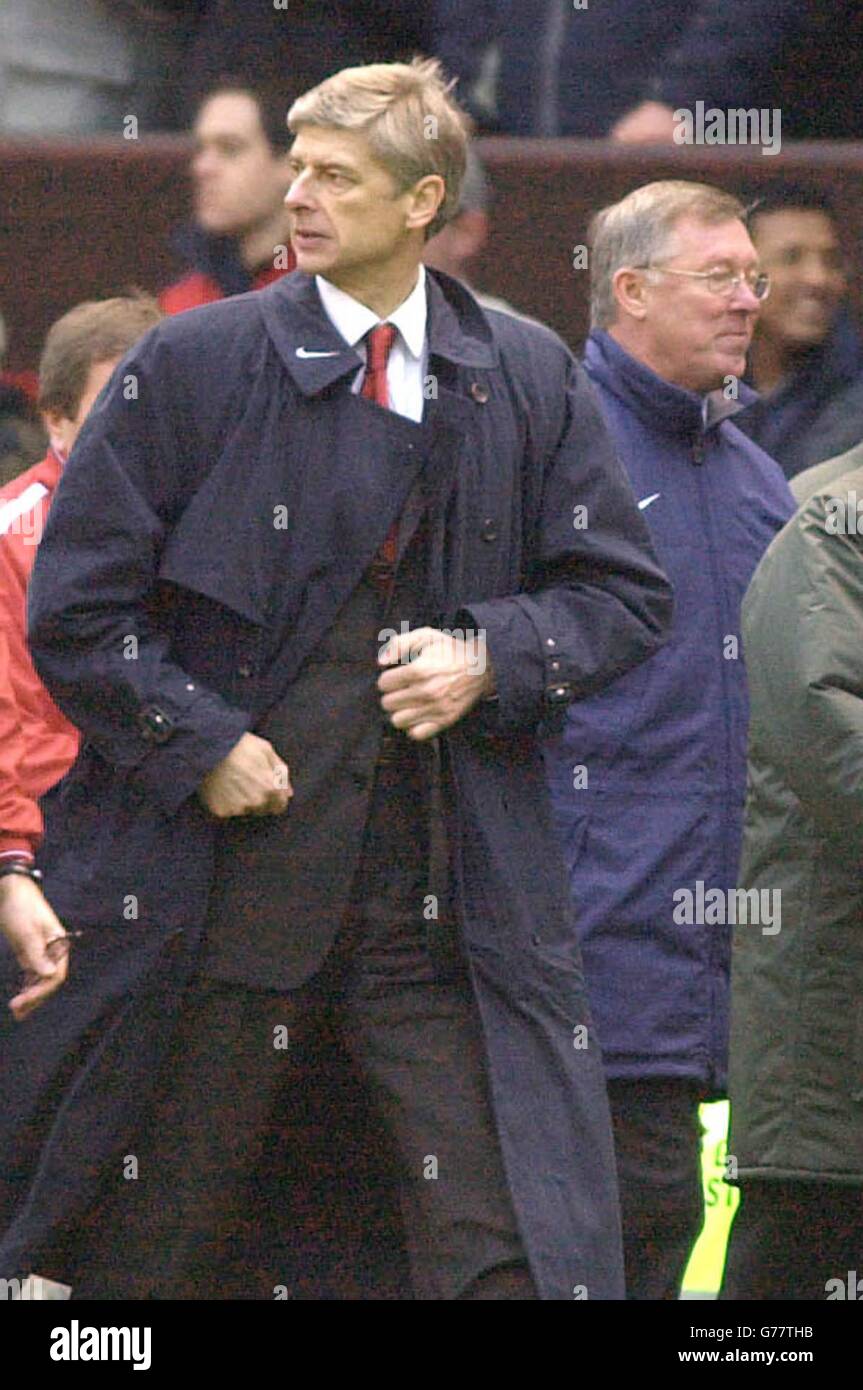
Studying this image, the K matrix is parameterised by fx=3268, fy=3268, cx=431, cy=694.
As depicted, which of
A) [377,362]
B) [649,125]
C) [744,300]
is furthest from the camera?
[649,125]

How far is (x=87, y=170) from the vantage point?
6867mm

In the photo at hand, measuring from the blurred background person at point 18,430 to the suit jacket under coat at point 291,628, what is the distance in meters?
2.06

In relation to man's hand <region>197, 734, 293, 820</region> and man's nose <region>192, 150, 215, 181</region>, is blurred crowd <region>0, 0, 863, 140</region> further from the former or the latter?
man's hand <region>197, 734, 293, 820</region>

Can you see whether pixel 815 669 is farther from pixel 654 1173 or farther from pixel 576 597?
pixel 654 1173

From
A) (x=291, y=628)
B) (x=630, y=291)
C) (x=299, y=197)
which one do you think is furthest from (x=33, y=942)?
(x=630, y=291)

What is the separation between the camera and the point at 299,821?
170 inches

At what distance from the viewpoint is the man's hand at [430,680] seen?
4.24 metres

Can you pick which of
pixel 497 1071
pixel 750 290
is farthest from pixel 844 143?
pixel 497 1071

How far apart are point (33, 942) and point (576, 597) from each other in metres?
0.89

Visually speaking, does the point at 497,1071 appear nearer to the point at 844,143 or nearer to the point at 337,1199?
the point at 337,1199

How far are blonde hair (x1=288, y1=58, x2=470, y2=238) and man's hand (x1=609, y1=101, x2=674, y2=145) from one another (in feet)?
7.41

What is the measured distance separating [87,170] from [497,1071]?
3.13 metres

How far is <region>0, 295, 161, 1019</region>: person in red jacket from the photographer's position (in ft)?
14.9
